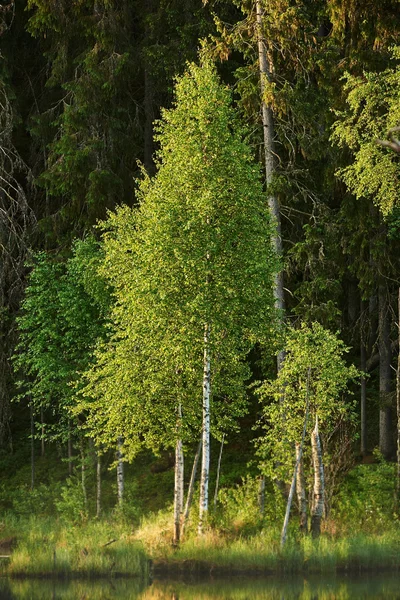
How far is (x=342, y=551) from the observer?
2339 cm

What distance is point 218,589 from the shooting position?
2142 cm

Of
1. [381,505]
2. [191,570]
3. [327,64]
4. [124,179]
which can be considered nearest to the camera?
[191,570]

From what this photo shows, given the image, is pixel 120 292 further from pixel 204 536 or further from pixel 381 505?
pixel 381 505

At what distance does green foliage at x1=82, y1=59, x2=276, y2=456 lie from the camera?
24844 mm

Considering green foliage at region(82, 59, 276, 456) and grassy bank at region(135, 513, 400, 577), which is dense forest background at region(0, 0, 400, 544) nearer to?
green foliage at region(82, 59, 276, 456)

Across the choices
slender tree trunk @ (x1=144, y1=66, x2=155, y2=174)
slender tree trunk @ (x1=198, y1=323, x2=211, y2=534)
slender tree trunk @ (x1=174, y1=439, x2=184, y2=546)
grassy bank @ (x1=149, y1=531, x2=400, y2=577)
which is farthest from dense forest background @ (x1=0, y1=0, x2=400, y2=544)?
grassy bank @ (x1=149, y1=531, x2=400, y2=577)

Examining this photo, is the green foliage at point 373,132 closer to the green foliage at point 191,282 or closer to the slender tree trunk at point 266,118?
the slender tree trunk at point 266,118

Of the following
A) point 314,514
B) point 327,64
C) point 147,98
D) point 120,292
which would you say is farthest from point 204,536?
point 147,98

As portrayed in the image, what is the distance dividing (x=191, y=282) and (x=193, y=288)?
186 mm

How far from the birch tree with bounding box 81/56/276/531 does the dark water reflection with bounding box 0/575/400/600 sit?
263 cm

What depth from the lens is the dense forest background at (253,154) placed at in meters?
29.7

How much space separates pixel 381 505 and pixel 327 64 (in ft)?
39.5

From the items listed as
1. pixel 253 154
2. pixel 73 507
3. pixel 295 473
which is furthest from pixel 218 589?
pixel 253 154

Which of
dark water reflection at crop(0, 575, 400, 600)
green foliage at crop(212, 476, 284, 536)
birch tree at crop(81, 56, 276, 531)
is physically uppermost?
birch tree at crop(81, 56, 276, 531)
